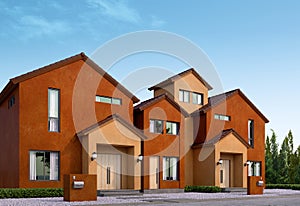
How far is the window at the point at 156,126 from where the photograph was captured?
29733 mm

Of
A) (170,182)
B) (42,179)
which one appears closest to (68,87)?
(42,179)

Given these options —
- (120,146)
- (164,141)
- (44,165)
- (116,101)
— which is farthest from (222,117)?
(44,165)

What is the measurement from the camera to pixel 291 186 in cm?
3597

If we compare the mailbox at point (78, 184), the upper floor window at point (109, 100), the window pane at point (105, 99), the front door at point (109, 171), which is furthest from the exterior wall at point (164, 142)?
the mailbox at point (78, 184)

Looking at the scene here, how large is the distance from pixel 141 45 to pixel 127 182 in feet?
30.9

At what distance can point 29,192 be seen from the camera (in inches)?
903

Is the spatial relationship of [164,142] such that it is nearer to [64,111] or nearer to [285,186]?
[64,111]

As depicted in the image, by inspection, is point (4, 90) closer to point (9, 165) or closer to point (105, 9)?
point (9, 165)

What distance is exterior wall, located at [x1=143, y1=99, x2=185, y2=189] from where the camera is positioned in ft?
95.2

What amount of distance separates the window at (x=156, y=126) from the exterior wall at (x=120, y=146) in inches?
93.0

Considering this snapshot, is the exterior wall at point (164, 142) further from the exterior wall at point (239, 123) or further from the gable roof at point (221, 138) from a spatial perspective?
the exterior wall at point (239, 123)

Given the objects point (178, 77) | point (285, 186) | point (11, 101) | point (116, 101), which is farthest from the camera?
point (285, 186)

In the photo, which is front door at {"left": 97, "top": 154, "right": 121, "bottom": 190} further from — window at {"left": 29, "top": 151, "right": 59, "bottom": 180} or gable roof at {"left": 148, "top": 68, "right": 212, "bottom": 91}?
gable roof at {"left": 148, "top": 68, "right": 212, "bottom": 91}

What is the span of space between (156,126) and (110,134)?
4.87m
